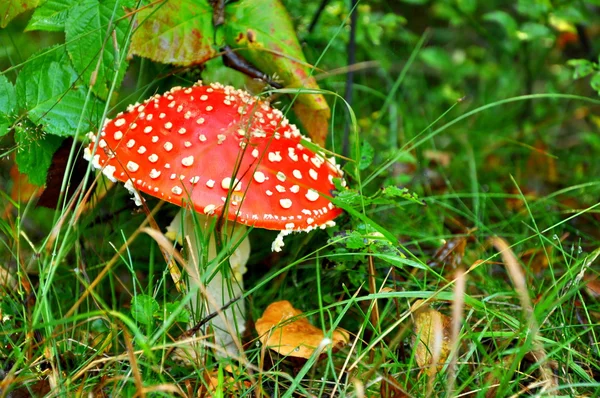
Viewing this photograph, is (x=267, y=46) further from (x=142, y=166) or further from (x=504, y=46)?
(x=504, y=46)

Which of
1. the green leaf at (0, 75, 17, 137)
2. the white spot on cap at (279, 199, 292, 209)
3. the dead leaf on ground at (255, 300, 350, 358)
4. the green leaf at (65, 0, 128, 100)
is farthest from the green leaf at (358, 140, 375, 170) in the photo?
the green leaf at (0, 75, 17, 137)

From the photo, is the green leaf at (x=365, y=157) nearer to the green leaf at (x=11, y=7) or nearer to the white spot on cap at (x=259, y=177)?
the white spot on cap at (x=259, y=177)

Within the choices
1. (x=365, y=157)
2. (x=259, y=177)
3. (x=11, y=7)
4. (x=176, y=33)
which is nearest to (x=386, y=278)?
(x=259, y=177)

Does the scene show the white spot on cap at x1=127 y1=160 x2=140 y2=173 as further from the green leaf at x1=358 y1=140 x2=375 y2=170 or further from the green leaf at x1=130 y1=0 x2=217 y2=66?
the green leaf at x1=358 y1=140 x2=375 y2=170

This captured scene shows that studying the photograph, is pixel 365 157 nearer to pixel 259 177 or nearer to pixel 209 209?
pixel 259 177

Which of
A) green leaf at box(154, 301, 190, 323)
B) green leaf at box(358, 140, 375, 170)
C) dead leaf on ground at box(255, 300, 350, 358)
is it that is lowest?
dead leaf on ground at box(255, 300, 350, 358)
